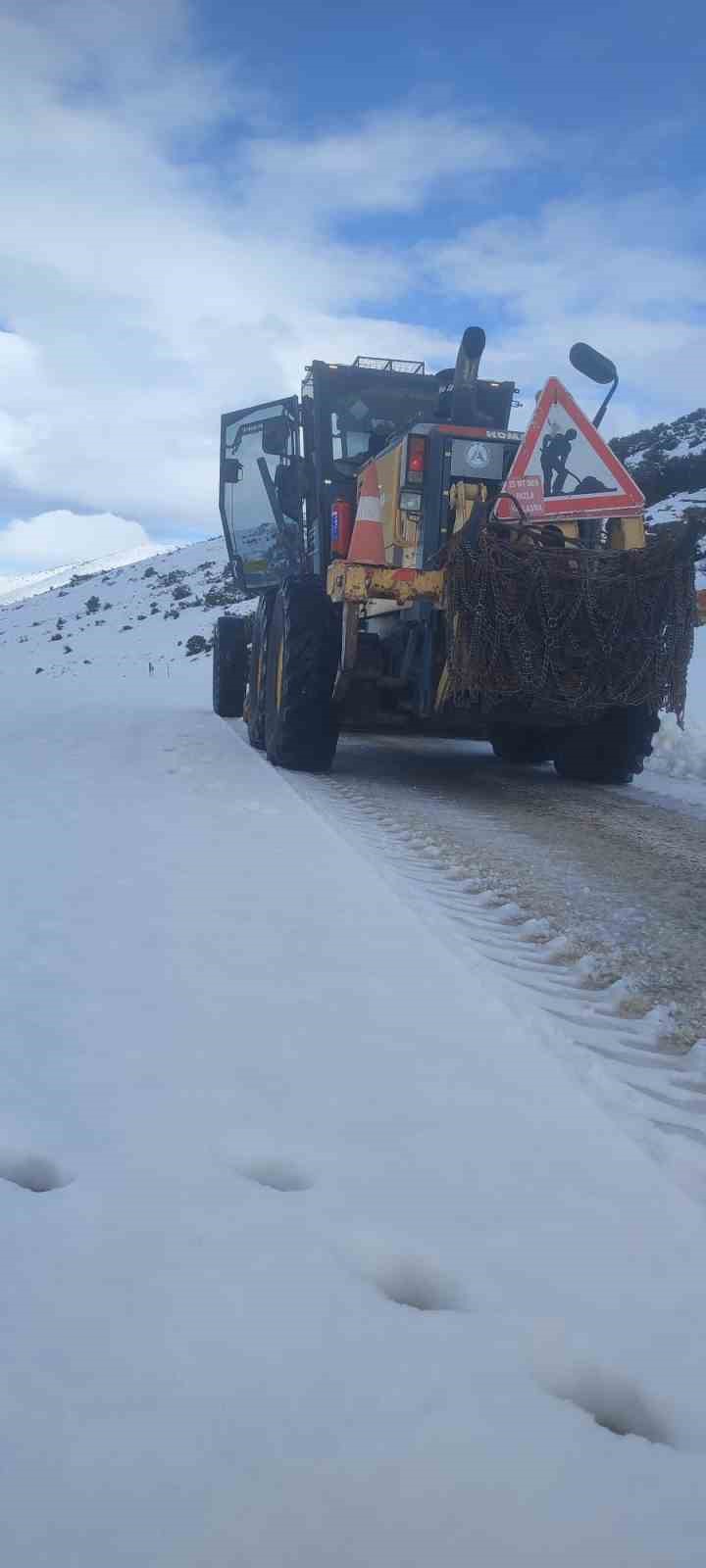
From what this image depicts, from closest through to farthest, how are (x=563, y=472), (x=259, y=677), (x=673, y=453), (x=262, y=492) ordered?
(x=563, y=472), (x=259, y=677), (x=262, y=492), (x=673, y=453)

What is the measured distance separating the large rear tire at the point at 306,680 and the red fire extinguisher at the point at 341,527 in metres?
0.40

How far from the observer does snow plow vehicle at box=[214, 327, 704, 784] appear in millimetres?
5934

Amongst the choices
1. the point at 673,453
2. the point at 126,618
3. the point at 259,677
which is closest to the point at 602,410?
the point at 259,677

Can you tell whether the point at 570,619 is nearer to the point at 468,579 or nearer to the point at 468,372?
the point at 468,579

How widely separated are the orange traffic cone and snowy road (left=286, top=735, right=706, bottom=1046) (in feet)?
5.12

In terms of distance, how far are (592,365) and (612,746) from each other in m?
2.58

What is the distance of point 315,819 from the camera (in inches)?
195

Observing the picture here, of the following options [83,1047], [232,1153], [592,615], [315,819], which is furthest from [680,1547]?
[592,615]

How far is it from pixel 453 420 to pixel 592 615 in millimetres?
2908

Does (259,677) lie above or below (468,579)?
below

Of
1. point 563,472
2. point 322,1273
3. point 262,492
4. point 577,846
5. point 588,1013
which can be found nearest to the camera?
point 322,1273

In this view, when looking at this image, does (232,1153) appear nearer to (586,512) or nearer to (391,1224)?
(391,1224)

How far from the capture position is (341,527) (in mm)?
7754

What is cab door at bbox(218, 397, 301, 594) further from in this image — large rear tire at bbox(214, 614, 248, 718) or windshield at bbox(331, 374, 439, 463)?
large rear tire at bbox(214, 614, 248, 718)
